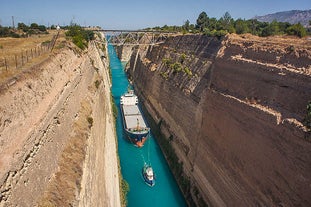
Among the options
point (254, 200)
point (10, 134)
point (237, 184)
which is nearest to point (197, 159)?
point (237, 184)

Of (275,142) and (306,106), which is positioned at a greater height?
(306,106)

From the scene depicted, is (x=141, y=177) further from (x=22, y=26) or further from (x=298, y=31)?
(x=22, y=26)

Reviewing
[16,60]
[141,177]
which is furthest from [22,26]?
[16,60]

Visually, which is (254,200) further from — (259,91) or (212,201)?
(259,91)

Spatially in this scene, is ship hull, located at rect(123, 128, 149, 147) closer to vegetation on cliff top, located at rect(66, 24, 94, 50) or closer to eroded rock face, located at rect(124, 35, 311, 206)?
eroded rock face, located at rect(124, 35, 311, 206)

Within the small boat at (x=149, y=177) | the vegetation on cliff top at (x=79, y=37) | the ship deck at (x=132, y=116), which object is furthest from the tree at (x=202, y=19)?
the small boat at (x=149, y=177)

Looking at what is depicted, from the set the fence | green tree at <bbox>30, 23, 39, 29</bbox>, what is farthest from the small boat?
green tree at <bbox>30, 23, 39, 29</bbox>

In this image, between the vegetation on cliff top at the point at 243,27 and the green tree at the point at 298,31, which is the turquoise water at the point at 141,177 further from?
the green tree at the point at 298,31
